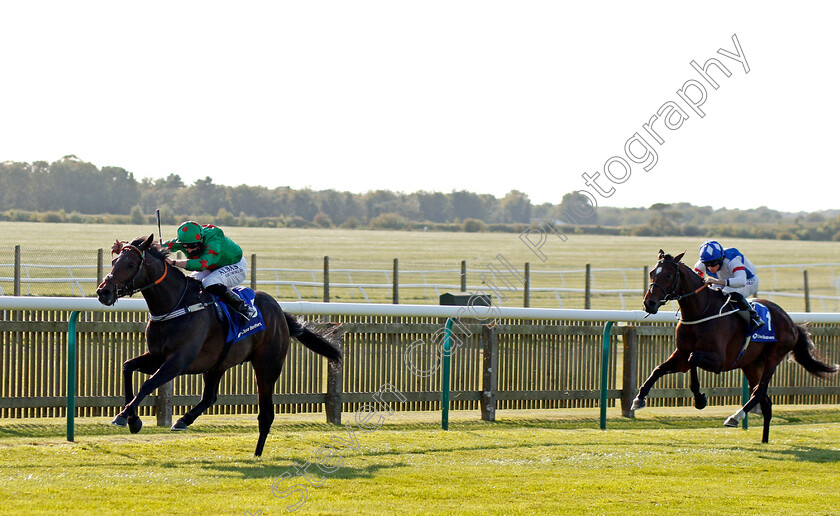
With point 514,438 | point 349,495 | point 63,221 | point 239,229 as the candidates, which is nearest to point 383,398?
point 514,438

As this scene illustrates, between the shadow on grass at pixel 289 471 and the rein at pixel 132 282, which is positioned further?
the rein at pixel 132 282

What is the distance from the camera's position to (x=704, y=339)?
8625 millimetres

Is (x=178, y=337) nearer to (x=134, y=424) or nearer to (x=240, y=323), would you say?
(x=240, y=323)

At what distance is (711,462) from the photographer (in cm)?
729

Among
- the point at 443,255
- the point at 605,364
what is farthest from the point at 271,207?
the point at 605,364

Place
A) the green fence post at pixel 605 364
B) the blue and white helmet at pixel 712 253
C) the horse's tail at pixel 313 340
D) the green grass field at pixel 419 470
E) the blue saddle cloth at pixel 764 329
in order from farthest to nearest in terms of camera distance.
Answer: the green fence post at pixel 605 364 → the blue saddle cloth at pixel 764 329 → the blue and white helmet at pixel 712 253 → the horse's tail at pixel 313 340 → the green grass field at pixel 419 470

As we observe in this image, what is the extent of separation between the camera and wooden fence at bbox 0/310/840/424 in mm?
A: 8016

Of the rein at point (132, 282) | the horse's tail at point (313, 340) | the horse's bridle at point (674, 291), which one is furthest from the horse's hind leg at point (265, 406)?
the horse's bridle at point (674, 291)

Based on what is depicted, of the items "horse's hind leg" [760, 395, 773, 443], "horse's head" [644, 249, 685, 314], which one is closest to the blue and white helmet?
"horse's head" [644, 249, 685, 314]

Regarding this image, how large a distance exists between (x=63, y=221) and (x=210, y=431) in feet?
154

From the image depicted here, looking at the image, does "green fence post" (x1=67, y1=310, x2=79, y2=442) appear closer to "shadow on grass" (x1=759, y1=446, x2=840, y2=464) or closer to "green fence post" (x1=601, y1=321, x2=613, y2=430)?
"green fence post" (x1=601, y1=321, x2=613, y2=430)

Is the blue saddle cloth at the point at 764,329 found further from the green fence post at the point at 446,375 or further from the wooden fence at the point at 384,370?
the green fence post at the point at 446,375

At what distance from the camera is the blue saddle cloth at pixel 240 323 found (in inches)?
283

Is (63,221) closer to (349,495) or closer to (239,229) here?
(239,229)
